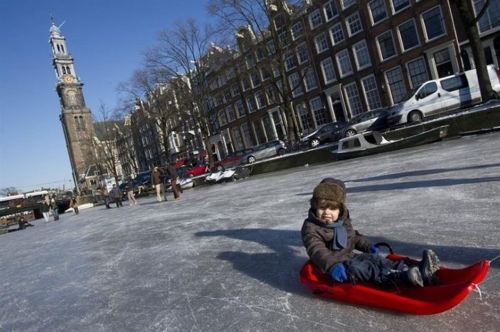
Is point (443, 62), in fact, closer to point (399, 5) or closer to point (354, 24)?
point (399, 5)

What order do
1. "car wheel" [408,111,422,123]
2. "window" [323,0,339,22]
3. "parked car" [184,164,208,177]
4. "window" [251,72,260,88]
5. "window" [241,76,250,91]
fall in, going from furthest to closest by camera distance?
"window" [241,76,250,91], "window" [251,72,260,88], "parked car" [184,164,208,177], "window" [323,0,339,22], "car wheel" [408,111,422,123]

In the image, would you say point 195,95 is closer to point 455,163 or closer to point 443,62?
point 443,62

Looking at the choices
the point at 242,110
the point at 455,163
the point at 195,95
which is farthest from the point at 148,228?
the point at 242,110

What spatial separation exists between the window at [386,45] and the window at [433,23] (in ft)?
9.06

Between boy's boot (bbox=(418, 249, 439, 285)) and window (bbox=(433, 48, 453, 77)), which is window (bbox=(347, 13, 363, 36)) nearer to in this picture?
window (bbox=(433, 48, 453, 77))

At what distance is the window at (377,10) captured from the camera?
31.4m

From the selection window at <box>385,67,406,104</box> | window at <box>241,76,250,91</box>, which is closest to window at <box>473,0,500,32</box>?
window at <box>385,67,406,104</box>

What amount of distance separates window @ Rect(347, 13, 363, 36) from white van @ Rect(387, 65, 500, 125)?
14943 mm

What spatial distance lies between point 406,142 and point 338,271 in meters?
13.3

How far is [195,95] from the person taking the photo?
32.2m

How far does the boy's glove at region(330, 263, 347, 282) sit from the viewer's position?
317 centimetres

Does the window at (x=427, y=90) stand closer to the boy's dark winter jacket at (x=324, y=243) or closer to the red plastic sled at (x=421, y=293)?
the boy's dark winter jacket at (x=324, y=243)

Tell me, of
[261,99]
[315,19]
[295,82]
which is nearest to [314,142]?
[295,82]

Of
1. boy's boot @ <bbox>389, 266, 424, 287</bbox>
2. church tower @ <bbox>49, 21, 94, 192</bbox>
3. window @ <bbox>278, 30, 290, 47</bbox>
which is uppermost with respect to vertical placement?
church tower @ <bbox>49, 21, 94, 192</bbox>
